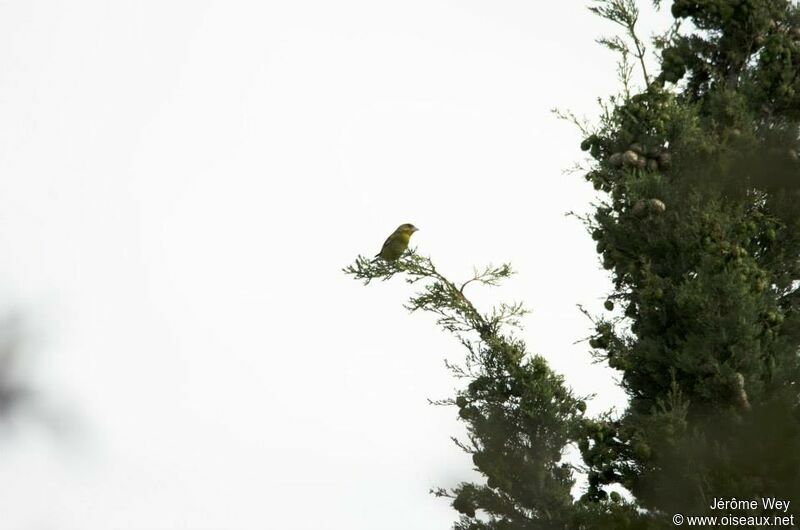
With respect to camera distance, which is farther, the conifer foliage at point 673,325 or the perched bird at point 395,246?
the perched bird at point 395,246

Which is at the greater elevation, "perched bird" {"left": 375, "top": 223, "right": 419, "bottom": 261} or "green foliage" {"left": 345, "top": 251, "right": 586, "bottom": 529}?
"perched bird" {"left": 375, "top": 223, "right": 419, "bottom": 261}

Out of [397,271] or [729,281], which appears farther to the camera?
[397,271]

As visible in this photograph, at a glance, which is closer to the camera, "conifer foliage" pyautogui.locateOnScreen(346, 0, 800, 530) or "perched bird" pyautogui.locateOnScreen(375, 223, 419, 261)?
"conifer foliage" pyautogui.locateOnScreen(346, 0, 800, 530)

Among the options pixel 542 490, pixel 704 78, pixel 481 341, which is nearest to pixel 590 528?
pixel 542 490

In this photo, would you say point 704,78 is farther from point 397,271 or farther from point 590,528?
point 590,528

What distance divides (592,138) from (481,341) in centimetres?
280

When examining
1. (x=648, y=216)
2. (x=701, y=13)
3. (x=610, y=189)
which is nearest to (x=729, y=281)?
(x=648, y=216)

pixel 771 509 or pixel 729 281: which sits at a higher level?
pixel 729 281

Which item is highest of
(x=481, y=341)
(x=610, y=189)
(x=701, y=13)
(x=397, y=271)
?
(x=701, y=13)

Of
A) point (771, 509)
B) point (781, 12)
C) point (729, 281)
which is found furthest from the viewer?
point (781, 12)

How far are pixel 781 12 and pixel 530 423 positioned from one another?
603 cm

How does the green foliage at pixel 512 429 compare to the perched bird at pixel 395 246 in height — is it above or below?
below

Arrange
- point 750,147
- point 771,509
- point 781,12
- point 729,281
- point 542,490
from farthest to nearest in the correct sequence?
point 781,12 → point 750,147 → point 542,490 → point 729,281 → point 771,509

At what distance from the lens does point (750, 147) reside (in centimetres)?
1037
